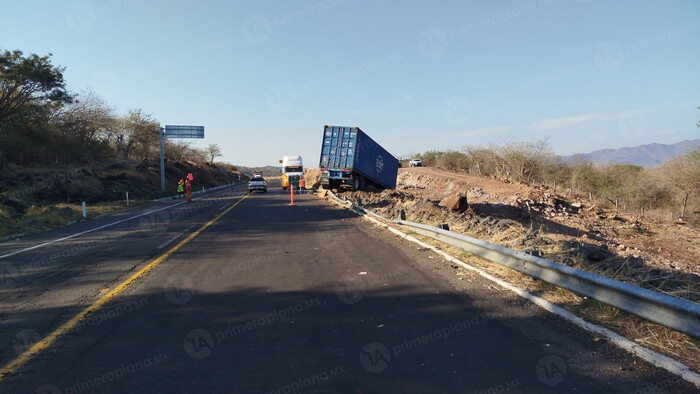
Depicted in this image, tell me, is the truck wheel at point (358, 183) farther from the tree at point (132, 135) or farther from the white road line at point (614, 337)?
the tree at point (132, 135)

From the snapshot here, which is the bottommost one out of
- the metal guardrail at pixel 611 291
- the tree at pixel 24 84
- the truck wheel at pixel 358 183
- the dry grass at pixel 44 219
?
the dry grass at pixel 44 219

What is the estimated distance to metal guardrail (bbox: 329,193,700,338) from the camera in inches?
160

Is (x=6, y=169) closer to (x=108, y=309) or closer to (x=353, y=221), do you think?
(x=353, y=221)

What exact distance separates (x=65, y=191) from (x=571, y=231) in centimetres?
3108

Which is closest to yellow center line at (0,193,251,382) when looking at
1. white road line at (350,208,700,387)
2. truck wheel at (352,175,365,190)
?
white road line at (350,208,700,387)

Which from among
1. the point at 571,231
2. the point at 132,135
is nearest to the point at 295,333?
the point at 571,231

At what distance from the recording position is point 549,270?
246 inches

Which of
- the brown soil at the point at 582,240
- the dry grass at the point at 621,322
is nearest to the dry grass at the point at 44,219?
the brown soil at the point at 582,240

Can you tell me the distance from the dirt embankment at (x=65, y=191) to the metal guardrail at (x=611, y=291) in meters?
16.5

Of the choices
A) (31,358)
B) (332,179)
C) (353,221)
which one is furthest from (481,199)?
(31,358)

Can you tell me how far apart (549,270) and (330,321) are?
3169 millimetres

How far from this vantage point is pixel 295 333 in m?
5.09

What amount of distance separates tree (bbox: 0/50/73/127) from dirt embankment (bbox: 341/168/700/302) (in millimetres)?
26501

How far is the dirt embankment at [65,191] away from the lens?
19.1 meters
